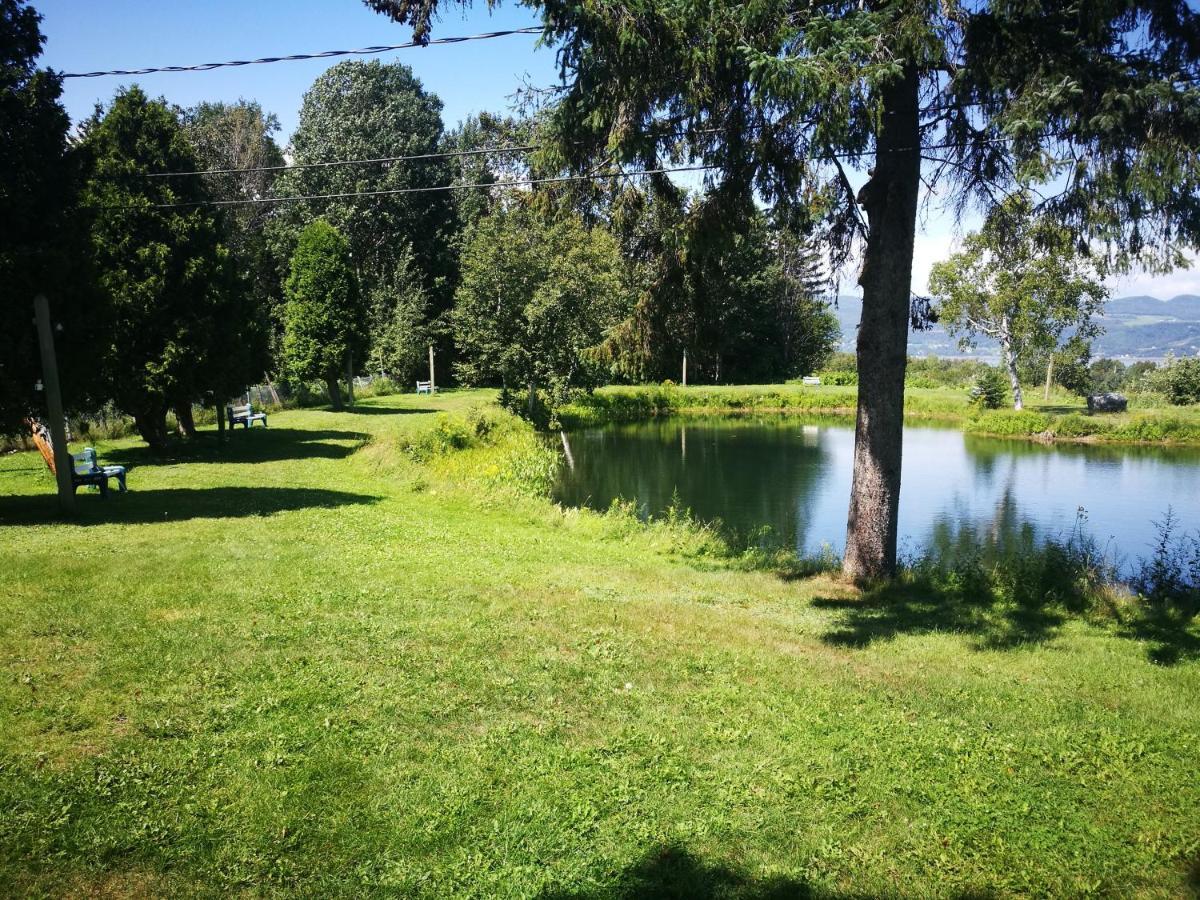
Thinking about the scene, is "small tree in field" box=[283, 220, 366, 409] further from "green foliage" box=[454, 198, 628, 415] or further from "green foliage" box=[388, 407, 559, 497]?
"green foliage" box=[388, 407, 559, 497]

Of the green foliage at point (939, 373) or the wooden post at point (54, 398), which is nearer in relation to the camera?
the wooden post at point (54, 398)

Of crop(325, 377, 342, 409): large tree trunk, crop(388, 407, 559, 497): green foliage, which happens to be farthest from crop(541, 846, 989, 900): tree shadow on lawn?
crop(325, 377, 342, 409): large tree trunk

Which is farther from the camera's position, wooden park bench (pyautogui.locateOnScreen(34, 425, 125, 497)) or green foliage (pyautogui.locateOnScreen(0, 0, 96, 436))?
wooden park bench (pyautogui.locateOnScreen(34, 425, 125, 497))

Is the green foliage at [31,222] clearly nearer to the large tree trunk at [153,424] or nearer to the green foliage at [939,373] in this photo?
the large tree trunk at [153,424]

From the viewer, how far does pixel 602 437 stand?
109 ft

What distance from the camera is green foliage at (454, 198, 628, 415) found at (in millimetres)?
24344

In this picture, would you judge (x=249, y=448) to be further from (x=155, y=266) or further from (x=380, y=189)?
(x=380, y=189)

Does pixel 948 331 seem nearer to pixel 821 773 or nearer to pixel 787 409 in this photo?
pixel 787 409

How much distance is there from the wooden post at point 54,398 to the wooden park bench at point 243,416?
416 inches

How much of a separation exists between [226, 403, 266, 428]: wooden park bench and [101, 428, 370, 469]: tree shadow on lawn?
304 millimetres

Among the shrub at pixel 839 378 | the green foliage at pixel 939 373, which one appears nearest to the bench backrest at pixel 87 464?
the green foliage at pixel 939 373

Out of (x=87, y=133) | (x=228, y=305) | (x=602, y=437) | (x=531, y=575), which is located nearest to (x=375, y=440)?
(x=228, y=305)

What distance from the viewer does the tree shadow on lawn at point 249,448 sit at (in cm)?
1673

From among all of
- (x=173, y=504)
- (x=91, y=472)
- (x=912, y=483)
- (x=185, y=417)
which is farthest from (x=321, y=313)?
(x=912, y=483)
